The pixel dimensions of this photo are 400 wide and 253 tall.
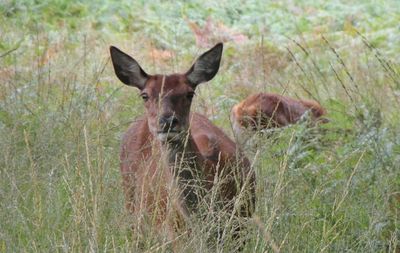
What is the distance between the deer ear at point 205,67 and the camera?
6.82 m

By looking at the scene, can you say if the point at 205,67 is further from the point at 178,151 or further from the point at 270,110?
the point at 270,110

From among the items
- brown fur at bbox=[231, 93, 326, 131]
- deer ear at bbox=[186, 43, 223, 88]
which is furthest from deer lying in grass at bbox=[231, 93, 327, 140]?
deer ear at bbox=[186, 43, 223, 88]

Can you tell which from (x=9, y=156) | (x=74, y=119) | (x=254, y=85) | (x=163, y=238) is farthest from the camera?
(x=254, y=85)

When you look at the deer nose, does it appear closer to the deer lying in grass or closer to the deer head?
the deer head

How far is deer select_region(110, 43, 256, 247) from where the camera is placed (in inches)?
235

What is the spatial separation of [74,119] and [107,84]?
327 centimetres

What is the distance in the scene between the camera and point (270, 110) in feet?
30.8

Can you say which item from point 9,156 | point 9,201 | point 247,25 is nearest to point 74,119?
point 9,156

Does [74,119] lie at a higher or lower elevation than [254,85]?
higher

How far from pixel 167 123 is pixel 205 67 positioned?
0.83 m

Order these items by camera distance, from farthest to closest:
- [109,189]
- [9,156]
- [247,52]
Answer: [247,52] → [9,156] → [109,189]

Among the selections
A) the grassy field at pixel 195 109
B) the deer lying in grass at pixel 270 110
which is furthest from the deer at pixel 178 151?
the deer lying in grass at pixel 270 110

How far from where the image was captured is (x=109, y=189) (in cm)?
572

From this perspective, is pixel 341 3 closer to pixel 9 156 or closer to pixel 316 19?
pixel 316 19
